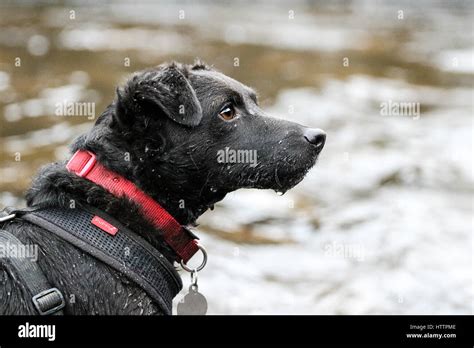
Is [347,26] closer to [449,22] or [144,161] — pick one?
[449,22]

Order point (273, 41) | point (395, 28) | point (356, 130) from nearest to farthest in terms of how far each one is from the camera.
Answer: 1. point (356, 130)
2. point (273, 41)
3. point (395, 28)

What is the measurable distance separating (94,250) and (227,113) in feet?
3.90

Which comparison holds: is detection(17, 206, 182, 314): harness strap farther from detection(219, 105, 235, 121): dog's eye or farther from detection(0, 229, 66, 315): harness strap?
detection(219, 105, 235, 121): dog's eye

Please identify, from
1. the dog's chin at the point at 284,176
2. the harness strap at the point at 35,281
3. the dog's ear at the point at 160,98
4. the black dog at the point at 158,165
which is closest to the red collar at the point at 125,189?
the black dog at the point at 158,165

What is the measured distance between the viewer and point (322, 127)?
11586 mm

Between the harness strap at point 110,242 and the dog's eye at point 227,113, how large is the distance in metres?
0.93

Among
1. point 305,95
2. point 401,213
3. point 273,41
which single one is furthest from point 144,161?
point 273,41

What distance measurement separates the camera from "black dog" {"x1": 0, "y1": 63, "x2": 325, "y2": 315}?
3982 mm

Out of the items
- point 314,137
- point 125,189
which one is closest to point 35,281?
point 125,189

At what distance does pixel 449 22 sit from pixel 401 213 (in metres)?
14.3

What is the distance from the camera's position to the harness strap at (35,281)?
3844mm

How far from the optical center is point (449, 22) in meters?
21.6

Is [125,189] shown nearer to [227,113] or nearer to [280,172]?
[227,113]
